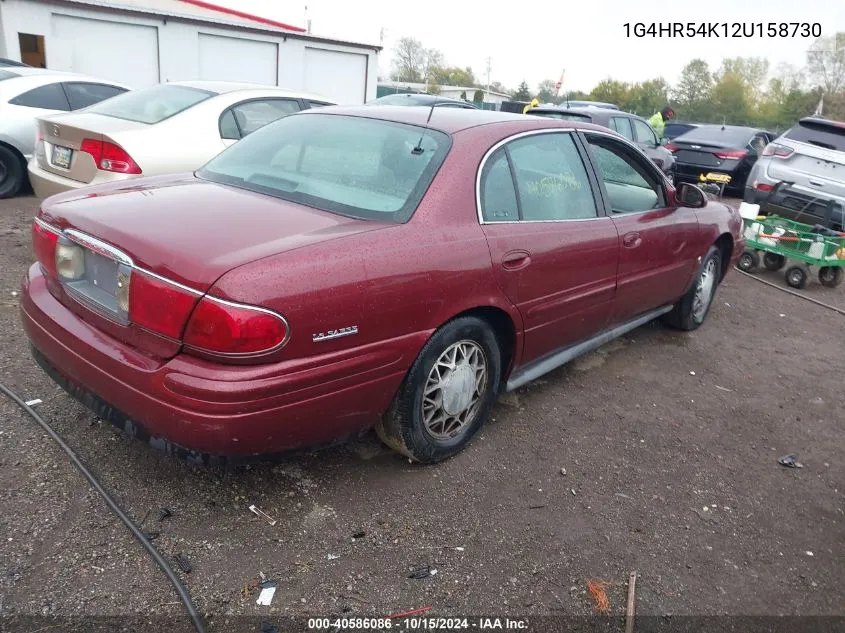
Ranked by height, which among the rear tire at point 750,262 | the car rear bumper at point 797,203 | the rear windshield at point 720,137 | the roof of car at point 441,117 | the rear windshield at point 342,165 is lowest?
the rear tire at point 750,262

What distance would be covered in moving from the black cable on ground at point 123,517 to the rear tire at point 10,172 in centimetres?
499

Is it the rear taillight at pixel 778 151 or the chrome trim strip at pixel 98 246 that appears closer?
the chrome trim strip at pixel 98 246

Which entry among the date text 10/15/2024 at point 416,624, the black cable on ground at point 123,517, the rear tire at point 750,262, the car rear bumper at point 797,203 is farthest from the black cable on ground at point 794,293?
the black cable on ground at point 123,517

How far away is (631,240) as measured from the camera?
Result: 4102mm

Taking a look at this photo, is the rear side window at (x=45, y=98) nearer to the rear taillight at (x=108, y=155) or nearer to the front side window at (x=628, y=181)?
the rear taillight at (x=108, y=155)

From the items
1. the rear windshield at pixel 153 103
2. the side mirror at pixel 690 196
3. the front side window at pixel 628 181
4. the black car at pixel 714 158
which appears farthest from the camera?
the black car at pixel 714 158

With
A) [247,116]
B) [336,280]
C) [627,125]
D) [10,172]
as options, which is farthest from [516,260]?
[627,125]

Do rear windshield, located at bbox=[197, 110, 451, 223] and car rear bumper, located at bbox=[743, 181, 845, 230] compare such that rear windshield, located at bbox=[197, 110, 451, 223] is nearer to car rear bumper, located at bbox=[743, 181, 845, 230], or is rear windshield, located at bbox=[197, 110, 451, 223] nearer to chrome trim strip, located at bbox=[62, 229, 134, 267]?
chrome trim strip, located at bbox=[62, 229, 134, 267]

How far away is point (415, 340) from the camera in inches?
110

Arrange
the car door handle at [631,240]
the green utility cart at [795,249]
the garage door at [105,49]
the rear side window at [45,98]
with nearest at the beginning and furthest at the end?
the car door handle at [631,240]
the green utility cart at [795,249]
the rear side window at [45,98]
the garage door at [105,49]

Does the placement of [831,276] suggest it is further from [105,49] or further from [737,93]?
[737,93]

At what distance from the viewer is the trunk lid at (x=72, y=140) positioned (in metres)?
5.30

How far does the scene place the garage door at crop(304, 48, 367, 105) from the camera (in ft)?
66.7

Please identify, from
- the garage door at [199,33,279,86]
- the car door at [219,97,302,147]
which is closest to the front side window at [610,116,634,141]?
the car door at [219,97,302,147]
